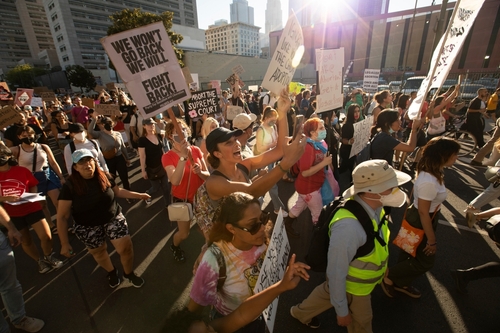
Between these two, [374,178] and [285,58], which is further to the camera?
[285,58]

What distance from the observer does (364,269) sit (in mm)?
1923

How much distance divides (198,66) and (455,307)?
39741 mm

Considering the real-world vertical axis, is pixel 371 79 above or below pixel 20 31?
below

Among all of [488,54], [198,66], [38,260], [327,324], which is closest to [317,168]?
[327,324]

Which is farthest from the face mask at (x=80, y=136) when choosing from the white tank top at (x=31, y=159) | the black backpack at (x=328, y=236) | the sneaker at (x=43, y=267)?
the black backpack at (x=328, y=236)

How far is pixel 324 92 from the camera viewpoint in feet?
12.9

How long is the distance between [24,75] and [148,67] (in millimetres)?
91062

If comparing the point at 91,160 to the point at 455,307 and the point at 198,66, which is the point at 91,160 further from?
the point at 198,66

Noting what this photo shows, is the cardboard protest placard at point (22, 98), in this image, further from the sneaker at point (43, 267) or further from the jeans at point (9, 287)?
the jeans at point (9, 287)

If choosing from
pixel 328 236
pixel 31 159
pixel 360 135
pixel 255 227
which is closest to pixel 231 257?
pixel 255 227

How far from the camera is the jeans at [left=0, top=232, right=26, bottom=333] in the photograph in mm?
2407

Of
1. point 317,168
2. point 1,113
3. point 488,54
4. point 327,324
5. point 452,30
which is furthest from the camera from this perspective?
point 488,54

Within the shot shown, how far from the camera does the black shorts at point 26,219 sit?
329 centimetres

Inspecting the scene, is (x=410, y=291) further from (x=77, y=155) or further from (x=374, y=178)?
(x=77, y=155)
